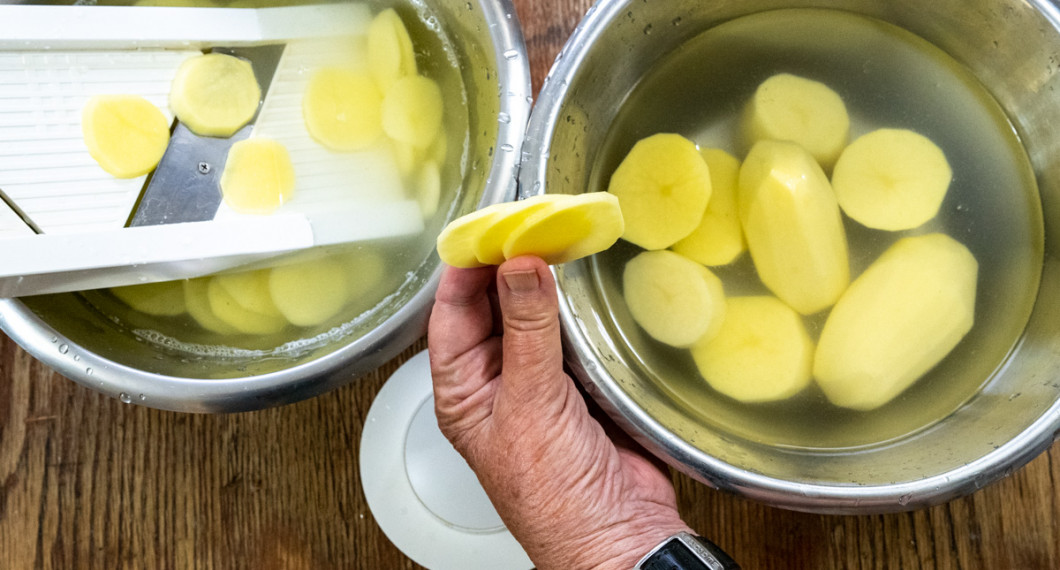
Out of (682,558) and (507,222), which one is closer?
(507,222)

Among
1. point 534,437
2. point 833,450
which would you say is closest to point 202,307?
point 534,437

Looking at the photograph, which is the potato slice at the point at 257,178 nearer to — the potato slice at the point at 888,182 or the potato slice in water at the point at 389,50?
the potato slice in water at the point at 389,50

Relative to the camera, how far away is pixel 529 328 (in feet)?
1.64

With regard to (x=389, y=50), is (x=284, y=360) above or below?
below

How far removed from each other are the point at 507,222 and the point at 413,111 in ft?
1.20

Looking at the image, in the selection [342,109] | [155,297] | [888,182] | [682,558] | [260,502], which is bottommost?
[260,502]

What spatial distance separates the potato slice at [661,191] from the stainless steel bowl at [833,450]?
0.04m

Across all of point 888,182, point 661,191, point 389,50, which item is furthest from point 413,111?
point 888,182

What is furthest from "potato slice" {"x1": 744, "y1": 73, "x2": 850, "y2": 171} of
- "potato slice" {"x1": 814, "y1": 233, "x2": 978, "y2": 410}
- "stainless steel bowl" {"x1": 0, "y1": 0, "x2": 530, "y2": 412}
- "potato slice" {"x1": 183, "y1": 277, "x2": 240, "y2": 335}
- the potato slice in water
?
"potato slice" {"x1": 183, "y1": 277, "x2": 240, "y2": 335}

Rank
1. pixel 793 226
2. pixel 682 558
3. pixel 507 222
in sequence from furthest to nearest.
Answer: pixel 793 226 < pixel 682 558 < pixel 507 222

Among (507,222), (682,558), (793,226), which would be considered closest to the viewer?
(507,222)

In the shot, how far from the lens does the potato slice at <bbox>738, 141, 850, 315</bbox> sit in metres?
0.68

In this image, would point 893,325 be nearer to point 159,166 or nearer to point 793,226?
point 793,226

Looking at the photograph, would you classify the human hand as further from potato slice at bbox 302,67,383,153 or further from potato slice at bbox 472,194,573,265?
potato slice at bbox 302,67,383,153
